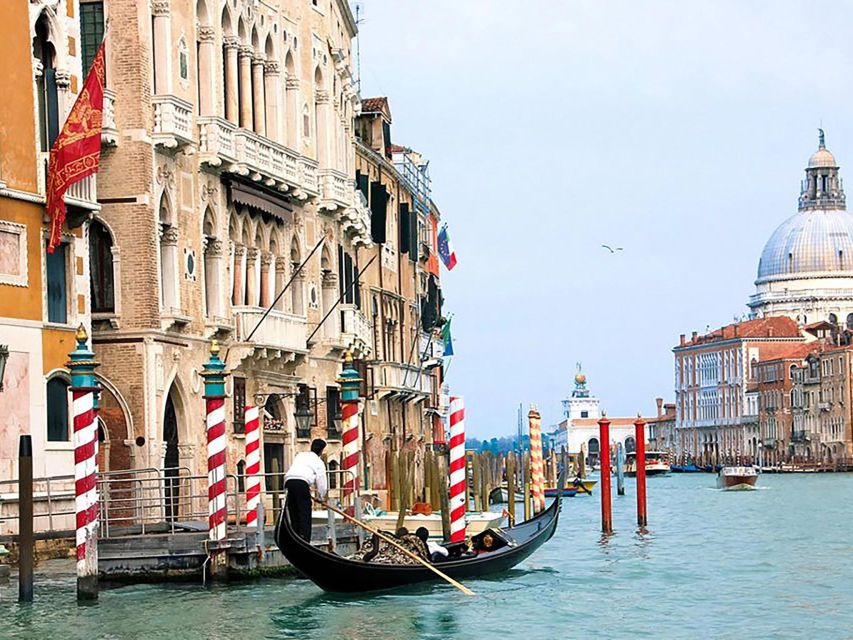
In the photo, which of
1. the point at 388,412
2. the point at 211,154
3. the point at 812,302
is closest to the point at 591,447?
the point at 812,302

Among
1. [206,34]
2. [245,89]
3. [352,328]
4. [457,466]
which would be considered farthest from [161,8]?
[352,328]

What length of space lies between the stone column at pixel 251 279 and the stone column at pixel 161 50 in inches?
166

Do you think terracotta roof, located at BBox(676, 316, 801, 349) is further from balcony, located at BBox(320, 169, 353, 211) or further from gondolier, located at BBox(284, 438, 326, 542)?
gondolier, located at BBox(284, 438, 326, 542)

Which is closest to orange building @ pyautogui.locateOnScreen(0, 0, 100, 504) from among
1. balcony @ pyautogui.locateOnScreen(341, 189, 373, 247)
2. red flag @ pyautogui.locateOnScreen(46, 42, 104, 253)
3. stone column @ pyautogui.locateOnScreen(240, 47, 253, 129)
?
red flag @ pyautogui.locateOnScreen(46, 42, 104, 253)

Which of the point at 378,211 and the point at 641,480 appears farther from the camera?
the point at 378,211

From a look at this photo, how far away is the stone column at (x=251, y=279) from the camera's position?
30938 millimetres

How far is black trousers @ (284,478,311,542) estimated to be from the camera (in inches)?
856

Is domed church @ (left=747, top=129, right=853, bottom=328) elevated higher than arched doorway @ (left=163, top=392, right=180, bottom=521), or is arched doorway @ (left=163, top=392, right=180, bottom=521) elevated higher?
domed church @ (left=747, top=129, right=853, bottom=328)

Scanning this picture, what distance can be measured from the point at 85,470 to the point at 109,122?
7.50m

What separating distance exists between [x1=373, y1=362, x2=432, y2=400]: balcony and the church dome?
114500 mm

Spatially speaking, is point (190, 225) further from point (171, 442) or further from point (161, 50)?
point (171, 442)

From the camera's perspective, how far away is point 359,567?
72.4 feet

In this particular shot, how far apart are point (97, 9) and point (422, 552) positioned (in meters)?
8.60

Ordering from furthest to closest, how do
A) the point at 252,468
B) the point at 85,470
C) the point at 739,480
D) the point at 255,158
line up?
the point at 739,480
the point at 255,158
the point at 252,468
the point at 85,470
